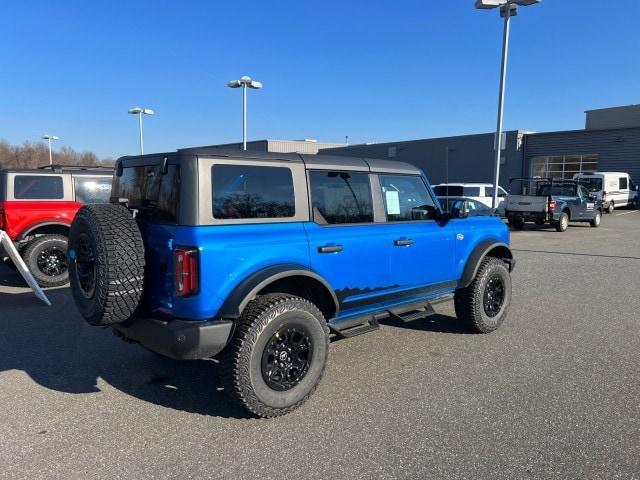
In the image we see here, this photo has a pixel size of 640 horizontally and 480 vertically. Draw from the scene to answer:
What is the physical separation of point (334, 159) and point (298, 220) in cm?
74

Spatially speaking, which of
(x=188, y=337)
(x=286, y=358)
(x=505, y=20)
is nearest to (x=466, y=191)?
(x=505, y=20)

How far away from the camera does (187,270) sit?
323 cm

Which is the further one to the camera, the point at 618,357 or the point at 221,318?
the point at 618,357

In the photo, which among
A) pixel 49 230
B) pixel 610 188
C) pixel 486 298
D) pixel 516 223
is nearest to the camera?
pixel 486 298

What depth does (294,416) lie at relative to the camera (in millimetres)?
3564

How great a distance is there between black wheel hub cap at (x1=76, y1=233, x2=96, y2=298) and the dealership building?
2817 centimetres

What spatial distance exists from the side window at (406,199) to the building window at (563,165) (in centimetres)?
3005

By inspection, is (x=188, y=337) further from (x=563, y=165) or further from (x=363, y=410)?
(x=563, y=165)

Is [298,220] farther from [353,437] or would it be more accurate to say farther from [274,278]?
[353,437]

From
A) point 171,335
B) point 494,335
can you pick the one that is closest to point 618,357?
point 494,335

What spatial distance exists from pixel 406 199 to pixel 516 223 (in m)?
14.6

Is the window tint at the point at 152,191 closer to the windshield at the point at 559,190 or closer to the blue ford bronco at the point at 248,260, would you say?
the blue ford bronco at the point at 248,260

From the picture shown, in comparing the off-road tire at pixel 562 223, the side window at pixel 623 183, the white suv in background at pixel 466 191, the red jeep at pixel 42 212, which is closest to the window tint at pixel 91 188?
the red jeep at pixel 42 212

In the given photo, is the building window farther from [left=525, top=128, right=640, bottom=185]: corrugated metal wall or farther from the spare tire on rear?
the spare tire on rear
